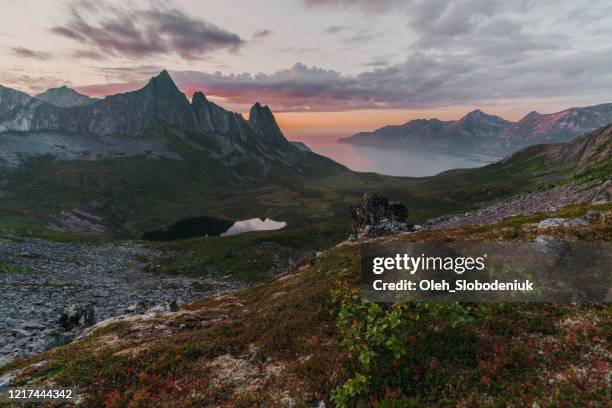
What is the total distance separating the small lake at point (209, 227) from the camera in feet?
485

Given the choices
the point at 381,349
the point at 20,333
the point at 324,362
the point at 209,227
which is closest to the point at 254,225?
the point at 209,227

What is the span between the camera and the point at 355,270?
26469mm

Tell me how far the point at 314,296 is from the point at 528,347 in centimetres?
1274

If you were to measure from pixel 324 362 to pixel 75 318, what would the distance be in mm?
27561

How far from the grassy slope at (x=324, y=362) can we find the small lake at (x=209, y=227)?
131 m

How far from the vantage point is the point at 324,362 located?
14.6 m

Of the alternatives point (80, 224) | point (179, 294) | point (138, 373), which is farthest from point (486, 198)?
point (80, 224)

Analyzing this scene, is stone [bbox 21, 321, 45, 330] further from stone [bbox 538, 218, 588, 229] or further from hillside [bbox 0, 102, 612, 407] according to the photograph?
stone [bbox 538, 218, 588, 229]

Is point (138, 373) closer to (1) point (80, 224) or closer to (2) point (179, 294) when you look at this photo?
(2) point (179, 294)

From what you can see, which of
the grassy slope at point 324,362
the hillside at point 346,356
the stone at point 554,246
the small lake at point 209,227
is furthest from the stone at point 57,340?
the small lake at point 209,227

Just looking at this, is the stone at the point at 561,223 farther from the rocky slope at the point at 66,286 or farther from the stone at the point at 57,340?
the stone at the point at 57,340

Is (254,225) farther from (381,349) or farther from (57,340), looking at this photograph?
(381,349)

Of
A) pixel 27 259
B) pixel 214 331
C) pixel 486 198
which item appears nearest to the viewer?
pixel 214 331

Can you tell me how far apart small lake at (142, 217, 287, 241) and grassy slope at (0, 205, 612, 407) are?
131 m
